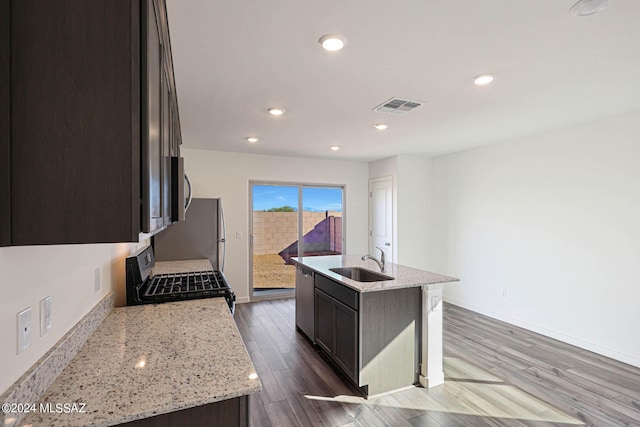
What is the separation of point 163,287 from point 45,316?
1295 millimetres

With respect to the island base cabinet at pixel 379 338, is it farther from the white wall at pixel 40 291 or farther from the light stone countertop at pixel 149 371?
the white wall at pixel 40 291

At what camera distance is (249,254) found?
534 cm

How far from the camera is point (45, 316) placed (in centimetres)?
106

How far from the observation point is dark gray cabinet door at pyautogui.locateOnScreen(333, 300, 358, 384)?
2.53 metres

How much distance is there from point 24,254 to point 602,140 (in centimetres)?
461

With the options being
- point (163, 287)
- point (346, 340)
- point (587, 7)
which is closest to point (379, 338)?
point (346, 340)

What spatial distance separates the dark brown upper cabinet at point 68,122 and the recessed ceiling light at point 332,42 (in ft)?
3.90

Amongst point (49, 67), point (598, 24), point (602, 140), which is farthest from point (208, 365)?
point (602, 140)

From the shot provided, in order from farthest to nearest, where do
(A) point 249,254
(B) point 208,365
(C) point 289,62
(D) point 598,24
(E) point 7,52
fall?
(A) point 249,254 < (C) point 289,62 < (D) point 598,24 < (B) point 208,365 < (E) point 7,52

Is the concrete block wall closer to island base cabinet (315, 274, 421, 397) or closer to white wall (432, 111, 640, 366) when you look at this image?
white wall (432, 111, 640, 366)

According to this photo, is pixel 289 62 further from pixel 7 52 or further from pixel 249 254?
pixel 249 254

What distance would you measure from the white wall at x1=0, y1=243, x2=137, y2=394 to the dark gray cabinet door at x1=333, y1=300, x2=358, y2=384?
5.68ft

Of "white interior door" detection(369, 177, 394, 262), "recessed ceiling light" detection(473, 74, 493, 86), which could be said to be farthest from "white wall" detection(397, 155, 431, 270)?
"recessed ceiling light" detection(473, 74, 493, 86)

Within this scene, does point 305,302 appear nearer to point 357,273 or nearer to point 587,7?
point 357,273
